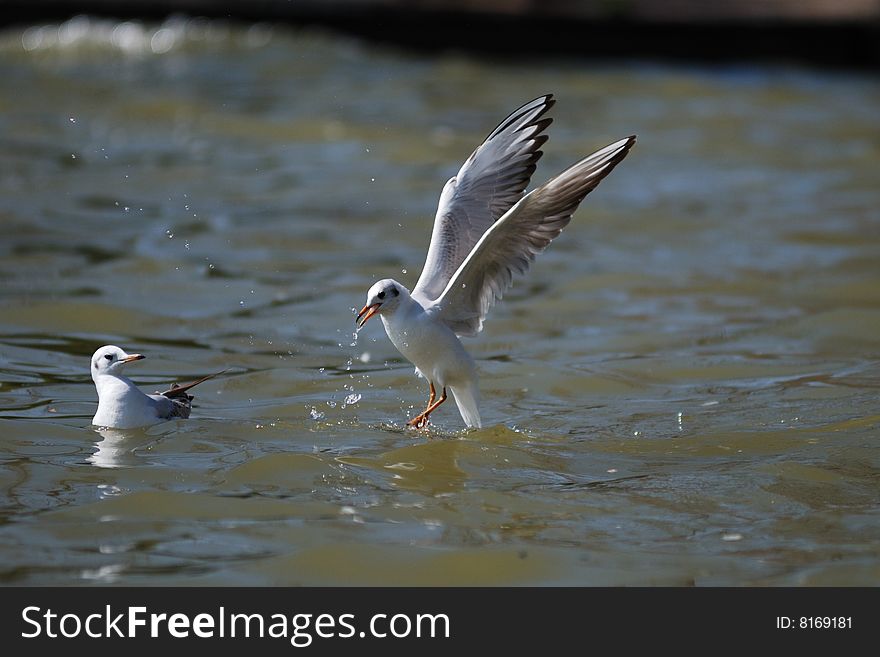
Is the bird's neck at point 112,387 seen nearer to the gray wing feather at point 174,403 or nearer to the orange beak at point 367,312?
the gray wing feather at point 174,403

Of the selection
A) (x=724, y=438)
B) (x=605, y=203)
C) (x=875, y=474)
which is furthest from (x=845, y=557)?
(x=605, y=203)

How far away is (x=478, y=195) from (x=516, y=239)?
51 centimetres

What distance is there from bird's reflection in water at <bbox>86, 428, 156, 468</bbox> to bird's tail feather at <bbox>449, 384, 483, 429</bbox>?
4.64 feet

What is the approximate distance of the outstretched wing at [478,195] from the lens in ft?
21.4

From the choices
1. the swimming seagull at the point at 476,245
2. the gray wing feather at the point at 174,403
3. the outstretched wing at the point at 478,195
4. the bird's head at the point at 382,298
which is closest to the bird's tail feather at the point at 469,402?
the swimming seagull at the point at 476,245

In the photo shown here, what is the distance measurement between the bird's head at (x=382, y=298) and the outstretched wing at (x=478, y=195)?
408 millimetres

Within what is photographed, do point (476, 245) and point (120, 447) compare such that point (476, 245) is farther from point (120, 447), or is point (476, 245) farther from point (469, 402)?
point (120, 447)

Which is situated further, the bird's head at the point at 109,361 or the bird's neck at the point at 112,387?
the bird's head at the point at 109,361

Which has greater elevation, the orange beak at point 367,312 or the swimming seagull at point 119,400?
the orange beak at point 367,312

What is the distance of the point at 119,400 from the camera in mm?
6211

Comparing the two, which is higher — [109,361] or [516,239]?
[516,239]

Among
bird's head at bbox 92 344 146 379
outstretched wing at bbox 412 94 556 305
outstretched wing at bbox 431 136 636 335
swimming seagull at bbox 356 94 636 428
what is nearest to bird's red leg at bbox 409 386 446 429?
swimming seagull at bbox 356 94 636 428

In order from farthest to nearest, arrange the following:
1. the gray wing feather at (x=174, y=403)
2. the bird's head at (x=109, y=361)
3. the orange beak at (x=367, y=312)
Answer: the gray wing feather at (x=174, y=403), the bird's head at (x=109, y=361), the orange beak at (x=367, y=312)

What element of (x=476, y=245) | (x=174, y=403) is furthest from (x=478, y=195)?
(x=174, y=403)
